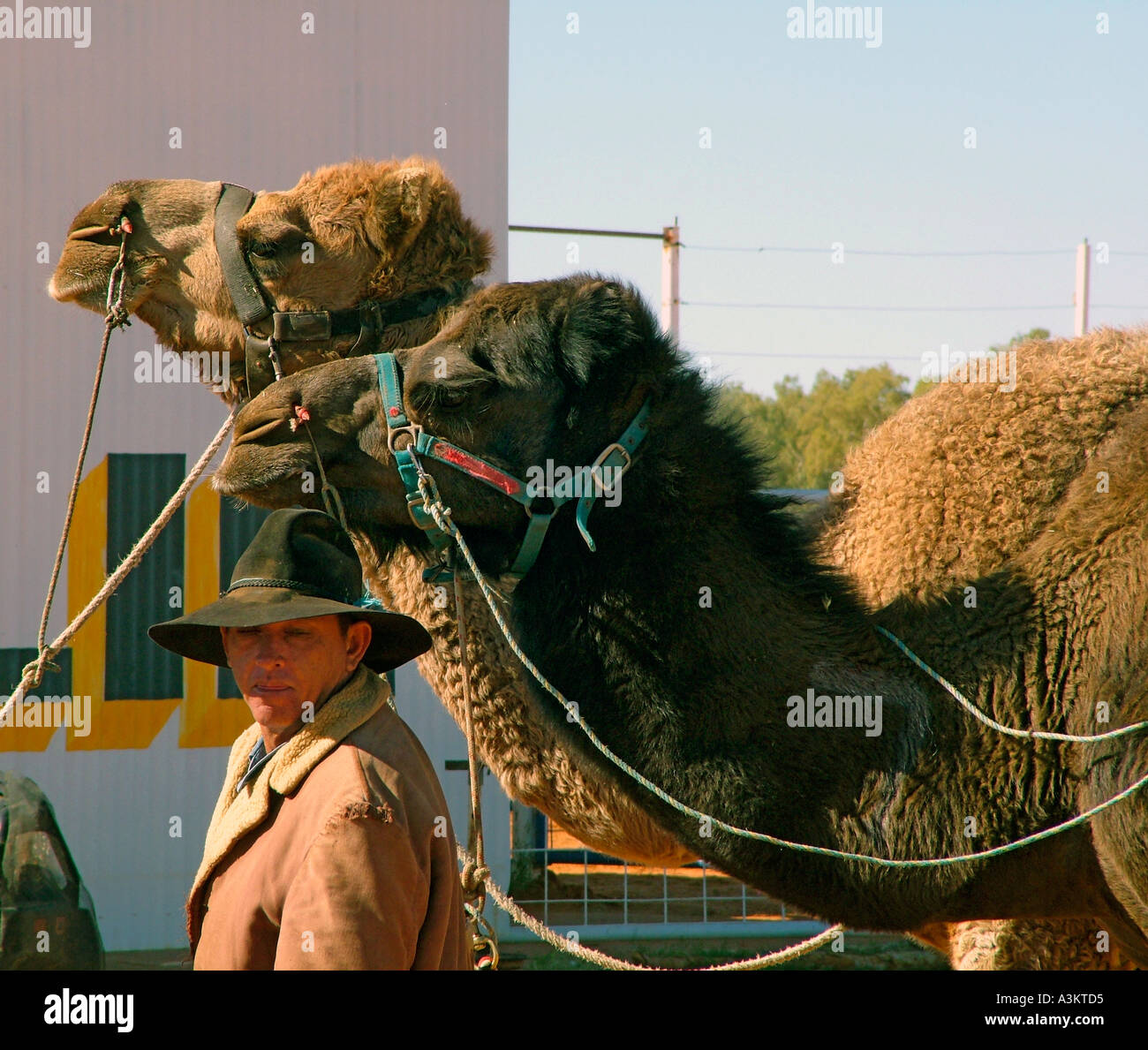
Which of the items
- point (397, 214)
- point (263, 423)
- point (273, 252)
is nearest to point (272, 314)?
point (273, 252)

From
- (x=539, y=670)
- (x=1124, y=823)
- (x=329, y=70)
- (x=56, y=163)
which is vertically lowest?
(x=1124, y=823)

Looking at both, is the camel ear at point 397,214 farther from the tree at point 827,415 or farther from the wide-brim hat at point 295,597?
the tree at point 827,415

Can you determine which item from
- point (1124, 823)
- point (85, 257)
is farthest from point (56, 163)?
point (1124, 823)

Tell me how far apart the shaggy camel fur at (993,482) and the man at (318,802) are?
1.85 meters

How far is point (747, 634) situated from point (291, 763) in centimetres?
135

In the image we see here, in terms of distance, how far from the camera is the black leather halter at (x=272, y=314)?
4.21m

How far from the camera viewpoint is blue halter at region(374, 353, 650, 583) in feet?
10.3

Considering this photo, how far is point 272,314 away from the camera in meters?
4.24

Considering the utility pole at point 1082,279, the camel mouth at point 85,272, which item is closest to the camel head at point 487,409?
the camel mouth at point 85,272

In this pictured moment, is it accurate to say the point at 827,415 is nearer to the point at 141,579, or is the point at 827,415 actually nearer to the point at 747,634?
the point at 141,579

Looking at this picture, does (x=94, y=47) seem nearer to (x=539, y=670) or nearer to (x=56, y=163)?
(x=56, y=163)

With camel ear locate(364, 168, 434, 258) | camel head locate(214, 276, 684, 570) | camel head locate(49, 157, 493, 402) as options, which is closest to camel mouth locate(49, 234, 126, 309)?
camel head locate(49, 157, 493, 402)

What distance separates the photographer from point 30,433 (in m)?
6.43

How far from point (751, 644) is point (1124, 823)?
0.95 metres
